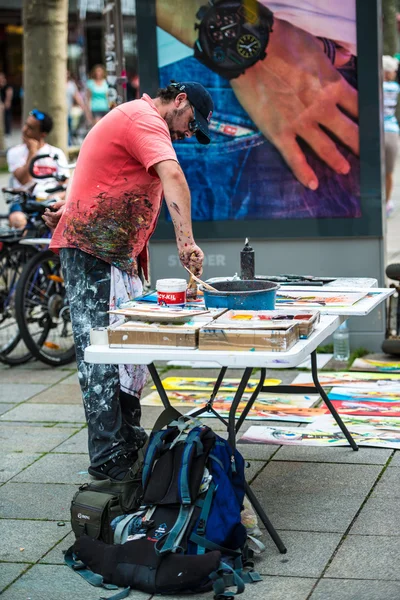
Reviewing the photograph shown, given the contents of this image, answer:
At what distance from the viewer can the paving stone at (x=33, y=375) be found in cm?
646

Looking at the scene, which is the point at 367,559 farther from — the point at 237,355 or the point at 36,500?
the point at 36,500

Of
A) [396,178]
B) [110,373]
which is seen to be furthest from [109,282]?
[396,178]

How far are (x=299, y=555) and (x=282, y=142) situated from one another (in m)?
3.50

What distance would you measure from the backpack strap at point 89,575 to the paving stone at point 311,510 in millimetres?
770

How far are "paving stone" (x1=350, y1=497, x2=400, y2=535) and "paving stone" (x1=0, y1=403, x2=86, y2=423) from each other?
1.95 m

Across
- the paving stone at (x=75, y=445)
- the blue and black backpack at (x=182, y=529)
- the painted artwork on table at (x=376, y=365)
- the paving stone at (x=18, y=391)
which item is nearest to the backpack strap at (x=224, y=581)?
the blue and black backpack at (x=182, y=529)

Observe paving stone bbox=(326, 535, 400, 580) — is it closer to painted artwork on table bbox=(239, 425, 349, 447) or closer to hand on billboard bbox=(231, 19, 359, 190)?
painted artwork on table bbox=(239, 425, 349, 447)

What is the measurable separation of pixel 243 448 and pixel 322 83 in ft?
8.69

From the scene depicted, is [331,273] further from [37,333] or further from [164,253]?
[37,333]

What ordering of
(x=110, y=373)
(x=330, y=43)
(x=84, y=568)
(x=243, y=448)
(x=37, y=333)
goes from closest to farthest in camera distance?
(x=84, y=568), (x=110, y=373), (x=243, y=448), (x=330, y=43), (x=37, y=333)

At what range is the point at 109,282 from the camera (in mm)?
4426

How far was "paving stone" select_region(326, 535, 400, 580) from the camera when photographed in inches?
138

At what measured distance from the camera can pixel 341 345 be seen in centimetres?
655

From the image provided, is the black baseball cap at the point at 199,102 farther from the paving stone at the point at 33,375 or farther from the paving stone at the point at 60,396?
the paving stone at the point at 33,375
